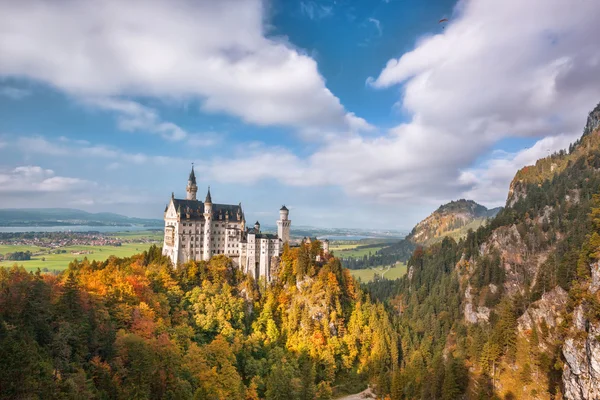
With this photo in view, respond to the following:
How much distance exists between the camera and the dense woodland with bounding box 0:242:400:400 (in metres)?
44.7

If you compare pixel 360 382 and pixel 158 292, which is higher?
pixel 158 292

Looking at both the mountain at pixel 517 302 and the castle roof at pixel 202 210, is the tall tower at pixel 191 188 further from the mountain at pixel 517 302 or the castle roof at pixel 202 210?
the mountain at pixel 517 302

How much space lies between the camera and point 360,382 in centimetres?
9481

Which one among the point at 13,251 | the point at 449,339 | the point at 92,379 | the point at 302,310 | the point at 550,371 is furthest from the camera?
the point at 13,251

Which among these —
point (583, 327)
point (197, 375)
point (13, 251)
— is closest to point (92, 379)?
point (197, 375)

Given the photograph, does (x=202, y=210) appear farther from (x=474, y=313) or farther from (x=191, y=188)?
(x=474, y=313)

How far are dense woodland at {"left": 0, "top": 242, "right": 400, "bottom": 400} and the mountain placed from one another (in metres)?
16.9

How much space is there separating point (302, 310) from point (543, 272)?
66.0 meters

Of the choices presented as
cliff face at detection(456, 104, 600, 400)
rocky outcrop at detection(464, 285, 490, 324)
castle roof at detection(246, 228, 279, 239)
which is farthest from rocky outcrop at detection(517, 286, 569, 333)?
castle roof at detection(246, 228, 279, 239)

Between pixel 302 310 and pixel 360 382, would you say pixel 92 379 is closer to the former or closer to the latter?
pixel 302 310

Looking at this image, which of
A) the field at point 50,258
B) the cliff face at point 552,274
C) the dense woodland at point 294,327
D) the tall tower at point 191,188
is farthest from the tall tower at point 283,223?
the field at point 50,258

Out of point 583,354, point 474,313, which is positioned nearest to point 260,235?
point 583,354

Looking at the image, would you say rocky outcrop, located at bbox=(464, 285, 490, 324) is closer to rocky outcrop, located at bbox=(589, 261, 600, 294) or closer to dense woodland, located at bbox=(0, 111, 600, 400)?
dense woodland, located at bbox=(0, 111, 600, 400)

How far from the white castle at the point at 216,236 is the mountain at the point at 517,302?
1815 inches
